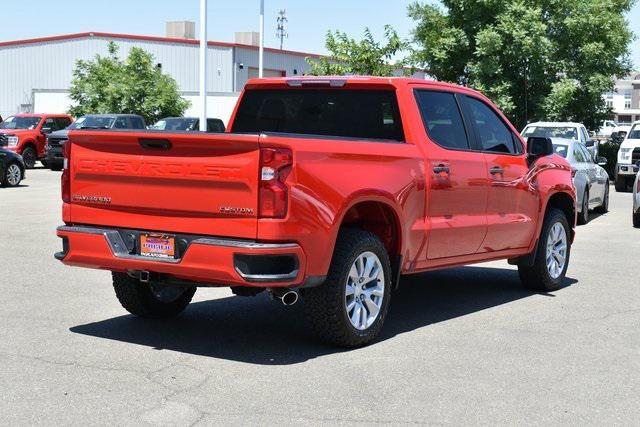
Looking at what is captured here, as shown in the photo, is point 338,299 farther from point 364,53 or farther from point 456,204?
point 364,53

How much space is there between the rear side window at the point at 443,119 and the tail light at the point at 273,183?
2.08 metres

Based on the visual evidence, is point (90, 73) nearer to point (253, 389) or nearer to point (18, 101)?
point (18, 101)

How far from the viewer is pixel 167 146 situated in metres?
6.75

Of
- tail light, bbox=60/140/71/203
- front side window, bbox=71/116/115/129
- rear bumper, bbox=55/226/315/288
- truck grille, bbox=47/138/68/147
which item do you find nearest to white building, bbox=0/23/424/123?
front side window, bbox=71/116/115/129

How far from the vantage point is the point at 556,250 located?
10.3 m

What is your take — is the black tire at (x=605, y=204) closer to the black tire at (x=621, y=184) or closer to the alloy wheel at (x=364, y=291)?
the black tire at (x=621, y=184)

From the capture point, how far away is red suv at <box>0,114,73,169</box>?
34438 mm

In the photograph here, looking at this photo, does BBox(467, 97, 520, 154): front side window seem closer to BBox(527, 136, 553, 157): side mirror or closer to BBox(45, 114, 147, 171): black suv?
BBox(527, 136, 553, 157): side mirror

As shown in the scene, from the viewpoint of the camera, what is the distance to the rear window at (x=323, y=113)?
321 inches

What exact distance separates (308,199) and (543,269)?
414 cm

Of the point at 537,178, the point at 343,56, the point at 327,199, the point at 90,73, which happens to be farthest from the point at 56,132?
the point at 327,199

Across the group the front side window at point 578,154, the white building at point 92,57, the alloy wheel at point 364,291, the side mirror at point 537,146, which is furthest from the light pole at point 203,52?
the white building at point 92,57

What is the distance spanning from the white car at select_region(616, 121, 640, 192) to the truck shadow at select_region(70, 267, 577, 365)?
18.9m

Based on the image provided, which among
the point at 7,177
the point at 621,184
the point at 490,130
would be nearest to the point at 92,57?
the point at 7,177
